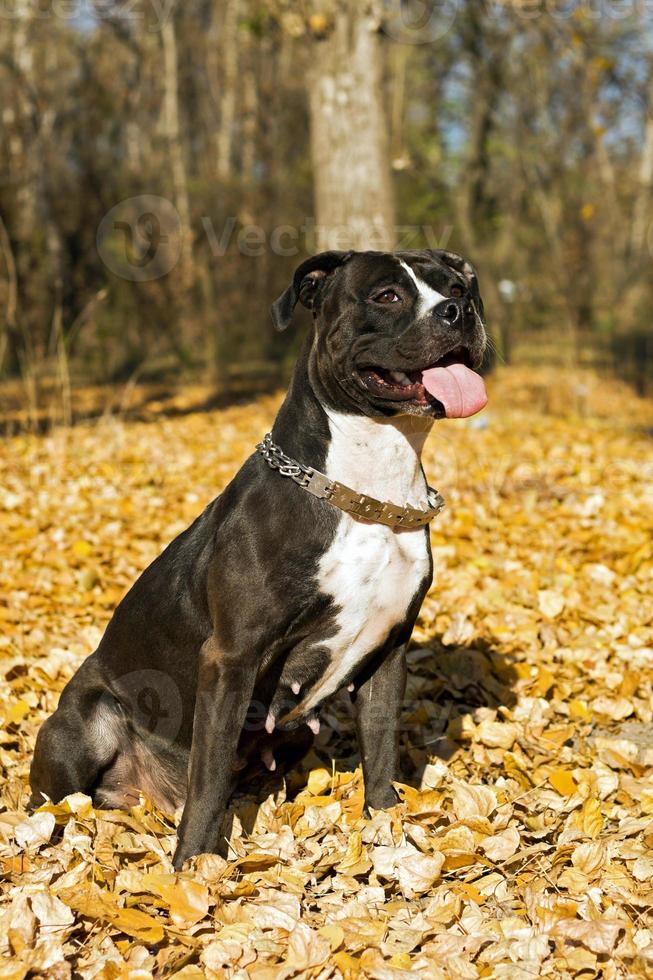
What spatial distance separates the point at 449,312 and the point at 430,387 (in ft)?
0.71

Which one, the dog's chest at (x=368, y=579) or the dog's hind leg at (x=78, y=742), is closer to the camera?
the dog's chest at (x=368, y=579)

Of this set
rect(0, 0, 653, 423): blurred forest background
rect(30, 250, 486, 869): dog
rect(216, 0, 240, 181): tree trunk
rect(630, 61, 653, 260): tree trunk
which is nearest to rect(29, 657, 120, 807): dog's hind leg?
rect(30, 250, 486, 869): dog

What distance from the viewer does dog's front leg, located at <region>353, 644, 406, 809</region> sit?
2932 mm

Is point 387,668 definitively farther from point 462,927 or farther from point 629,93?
point 629,93

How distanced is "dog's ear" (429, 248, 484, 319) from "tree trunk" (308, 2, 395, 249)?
18.0ft

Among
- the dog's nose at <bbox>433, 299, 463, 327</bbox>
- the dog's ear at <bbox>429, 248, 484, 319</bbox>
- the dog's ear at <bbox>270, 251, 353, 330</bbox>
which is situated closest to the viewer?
the dog's nose at <bbox>433, 299, 463, 327</bbox>

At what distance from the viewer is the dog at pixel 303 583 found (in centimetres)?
262

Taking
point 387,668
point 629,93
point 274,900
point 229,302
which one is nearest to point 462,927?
point 274,900

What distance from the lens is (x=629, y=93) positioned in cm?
1809

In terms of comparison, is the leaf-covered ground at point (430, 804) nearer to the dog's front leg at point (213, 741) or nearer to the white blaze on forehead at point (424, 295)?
the dog's front leg at point (213, 741)

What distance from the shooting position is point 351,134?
27.8ft

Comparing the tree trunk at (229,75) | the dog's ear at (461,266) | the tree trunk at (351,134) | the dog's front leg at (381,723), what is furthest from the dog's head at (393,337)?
the tree trunk at (229,75)

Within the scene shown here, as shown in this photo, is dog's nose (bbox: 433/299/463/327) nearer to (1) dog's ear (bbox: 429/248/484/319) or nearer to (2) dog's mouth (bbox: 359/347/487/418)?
(2) dog's mouth (bbox: 359/347/487/418)

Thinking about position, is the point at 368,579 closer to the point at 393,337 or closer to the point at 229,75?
the point at 393,337
